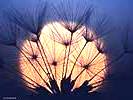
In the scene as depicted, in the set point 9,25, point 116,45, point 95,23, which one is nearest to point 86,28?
point 95,23

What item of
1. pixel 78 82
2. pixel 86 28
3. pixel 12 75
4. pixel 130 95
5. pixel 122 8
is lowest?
pixel 130 95

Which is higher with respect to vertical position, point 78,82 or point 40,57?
point 40,57

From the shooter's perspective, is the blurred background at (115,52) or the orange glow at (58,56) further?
the blurred background at (115,52)

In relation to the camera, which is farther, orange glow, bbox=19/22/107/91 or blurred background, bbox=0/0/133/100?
blurred background, bbox=0/0/133/100

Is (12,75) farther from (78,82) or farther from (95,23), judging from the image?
(95,23)

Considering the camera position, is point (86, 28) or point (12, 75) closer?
point (86, 28)

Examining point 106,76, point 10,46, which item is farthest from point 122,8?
point 10,46

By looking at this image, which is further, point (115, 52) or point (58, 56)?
point (115, 52)
